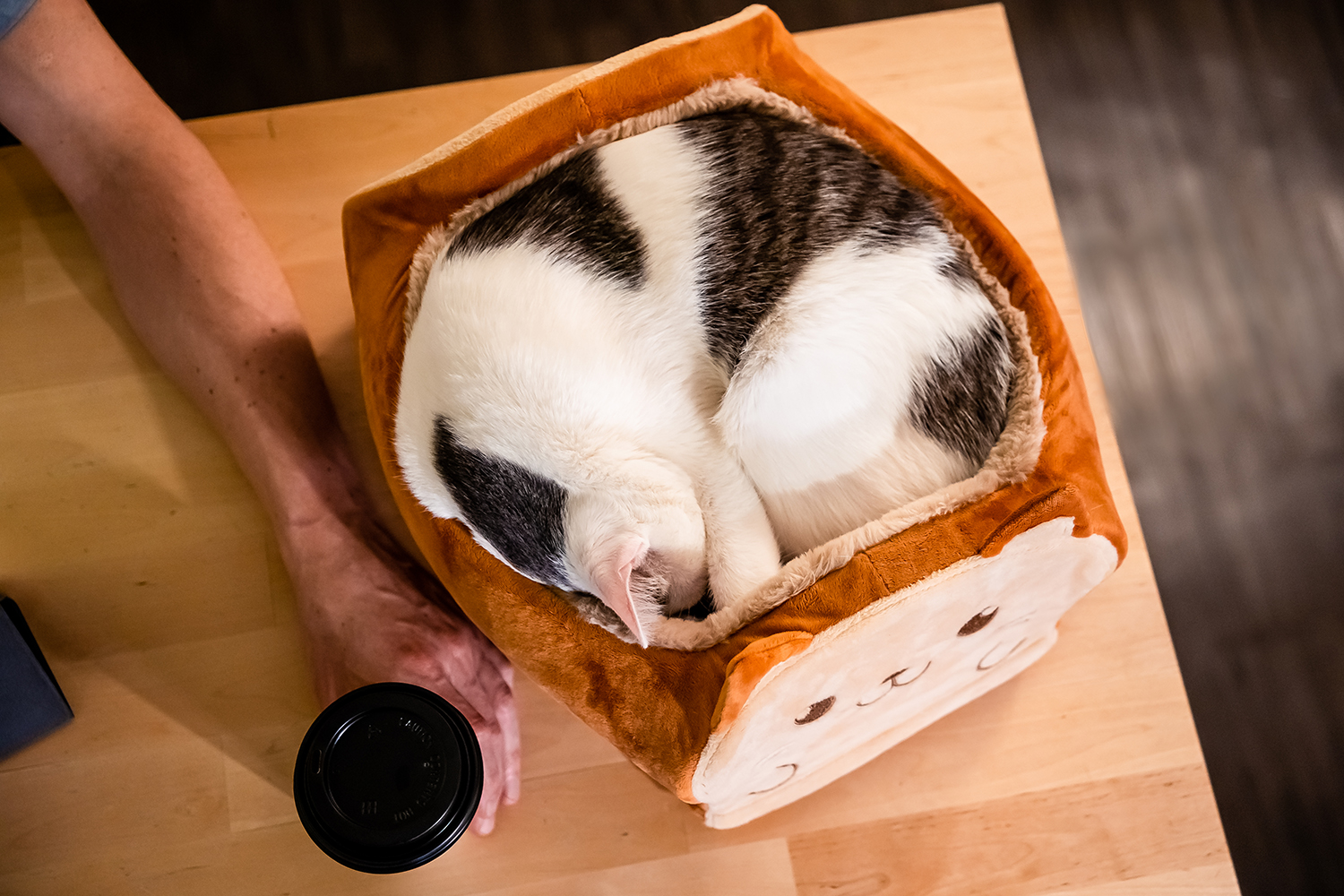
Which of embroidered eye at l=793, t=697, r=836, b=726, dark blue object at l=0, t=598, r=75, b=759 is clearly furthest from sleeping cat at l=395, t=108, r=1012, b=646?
dark blue object at l=0, t=598, r=75, b=759

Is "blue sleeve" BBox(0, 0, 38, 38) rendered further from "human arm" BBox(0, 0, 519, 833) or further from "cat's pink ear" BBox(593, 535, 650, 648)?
"cat's pink ear" BBox(593, 535, 650, 648)

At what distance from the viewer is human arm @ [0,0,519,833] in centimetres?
99

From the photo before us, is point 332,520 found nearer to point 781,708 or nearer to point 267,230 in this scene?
point 267,230

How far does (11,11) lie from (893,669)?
3.87ft

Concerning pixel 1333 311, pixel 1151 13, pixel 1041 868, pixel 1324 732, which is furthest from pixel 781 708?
pixel 1151 13

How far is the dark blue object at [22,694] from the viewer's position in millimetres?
947

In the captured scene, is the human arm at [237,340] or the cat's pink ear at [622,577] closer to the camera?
the cat's pink ear at [622,577]

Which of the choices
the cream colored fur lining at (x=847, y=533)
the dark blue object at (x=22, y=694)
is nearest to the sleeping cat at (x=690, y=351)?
the cream colored fur lining at (x=847, y=533)

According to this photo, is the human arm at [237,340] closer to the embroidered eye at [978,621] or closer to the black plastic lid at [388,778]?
the black plastic lid at [388,778]

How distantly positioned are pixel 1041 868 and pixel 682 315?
78 cm

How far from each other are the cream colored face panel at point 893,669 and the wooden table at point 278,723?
0.05 metres

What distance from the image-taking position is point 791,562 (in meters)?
0.83

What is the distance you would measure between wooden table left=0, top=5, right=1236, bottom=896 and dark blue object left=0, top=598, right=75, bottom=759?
1.5 inches

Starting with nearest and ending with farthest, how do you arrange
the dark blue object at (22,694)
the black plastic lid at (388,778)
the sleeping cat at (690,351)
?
the black plastic lid at (388,778)
the sleeping cat at (690,351)
the dark blue object at (22,694)
